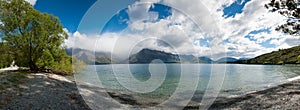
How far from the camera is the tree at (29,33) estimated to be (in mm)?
25094

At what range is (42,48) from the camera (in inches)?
1156

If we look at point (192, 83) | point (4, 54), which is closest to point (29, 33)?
point (4, 54)

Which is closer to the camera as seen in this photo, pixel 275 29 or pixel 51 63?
pixel 275 29

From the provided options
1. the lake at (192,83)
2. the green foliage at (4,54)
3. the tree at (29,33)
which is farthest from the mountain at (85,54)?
the green foliage at (4,54)

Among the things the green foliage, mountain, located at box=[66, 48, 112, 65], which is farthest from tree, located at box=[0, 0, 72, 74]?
mountain, located at box=[66, 48, 112, 65]

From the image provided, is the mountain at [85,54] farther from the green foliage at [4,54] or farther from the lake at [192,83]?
the green foliage at [4,54]

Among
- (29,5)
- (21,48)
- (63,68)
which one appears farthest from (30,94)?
(63,68)

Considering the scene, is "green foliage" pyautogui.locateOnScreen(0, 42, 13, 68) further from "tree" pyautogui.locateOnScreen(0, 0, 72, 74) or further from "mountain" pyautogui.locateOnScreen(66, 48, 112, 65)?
"mountain" pyautogui.locateOnScreen(66, 48, 112, 65)

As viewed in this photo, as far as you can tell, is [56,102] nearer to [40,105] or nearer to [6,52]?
[40,105]

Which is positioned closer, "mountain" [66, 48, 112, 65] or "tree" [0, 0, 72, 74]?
"mountain" [66, 48, 112, 65]

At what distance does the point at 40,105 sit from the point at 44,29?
19505 millimetres

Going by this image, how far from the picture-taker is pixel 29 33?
26469 mm

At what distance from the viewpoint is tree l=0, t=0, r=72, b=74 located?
25094mm

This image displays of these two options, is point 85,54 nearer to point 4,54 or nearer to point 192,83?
point 4,54
